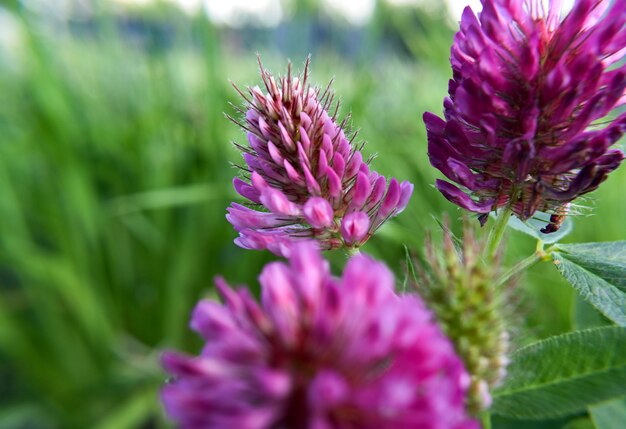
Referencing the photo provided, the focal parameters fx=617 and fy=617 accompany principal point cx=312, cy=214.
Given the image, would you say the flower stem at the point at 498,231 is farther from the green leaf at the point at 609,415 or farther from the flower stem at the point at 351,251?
the green leaf at the point at 609,415

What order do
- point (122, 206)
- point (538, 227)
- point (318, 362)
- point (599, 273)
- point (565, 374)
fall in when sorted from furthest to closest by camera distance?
point (122, 206)
point (538, 227)
point (599, 273)
point (565, 374)
point (318, 362)

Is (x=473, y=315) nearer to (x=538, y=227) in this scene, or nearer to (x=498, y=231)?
(x=498, y=231)

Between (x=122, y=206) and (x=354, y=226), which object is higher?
(x=354, y=226)

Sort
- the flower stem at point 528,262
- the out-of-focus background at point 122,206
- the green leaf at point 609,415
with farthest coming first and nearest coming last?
the out-of-focus background at point 122,206 → the green leaf at point 609,415 → the flower stem at point 528,262

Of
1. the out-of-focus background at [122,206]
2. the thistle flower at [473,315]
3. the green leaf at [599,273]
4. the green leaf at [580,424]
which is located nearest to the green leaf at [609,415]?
the green leaf at [580,424]

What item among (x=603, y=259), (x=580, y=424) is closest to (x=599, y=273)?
(x=603, y=259)

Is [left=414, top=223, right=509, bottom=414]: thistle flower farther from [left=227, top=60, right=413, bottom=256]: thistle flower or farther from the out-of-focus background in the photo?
the out-of-focus background
